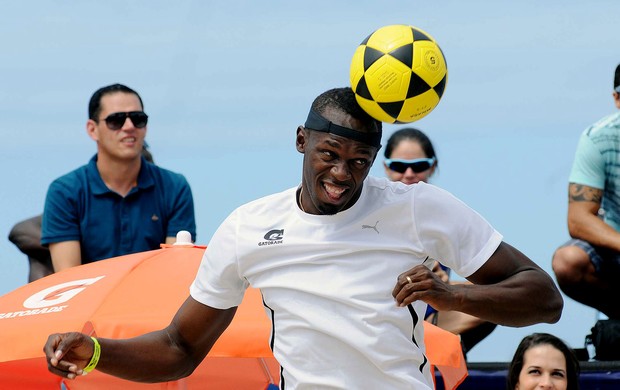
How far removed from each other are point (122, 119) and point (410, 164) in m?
1.98

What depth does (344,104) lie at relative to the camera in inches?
177

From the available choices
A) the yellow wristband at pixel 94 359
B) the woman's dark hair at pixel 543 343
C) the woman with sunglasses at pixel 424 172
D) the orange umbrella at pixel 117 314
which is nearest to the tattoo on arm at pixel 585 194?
the woman with sunglasses at pixel 424 172

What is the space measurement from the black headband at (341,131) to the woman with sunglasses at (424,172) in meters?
3.50

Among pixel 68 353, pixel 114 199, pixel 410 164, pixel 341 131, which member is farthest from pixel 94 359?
pixel 410 164

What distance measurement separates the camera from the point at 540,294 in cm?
432

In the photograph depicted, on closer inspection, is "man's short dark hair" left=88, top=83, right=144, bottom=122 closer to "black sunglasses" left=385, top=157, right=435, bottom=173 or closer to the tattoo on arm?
"black sunglasses" left=385, top=157, right=435, bottom=173

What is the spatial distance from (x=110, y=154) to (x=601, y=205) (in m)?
3.39

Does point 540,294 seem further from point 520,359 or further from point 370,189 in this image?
point 520,359

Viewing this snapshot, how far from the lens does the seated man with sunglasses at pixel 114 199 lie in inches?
308

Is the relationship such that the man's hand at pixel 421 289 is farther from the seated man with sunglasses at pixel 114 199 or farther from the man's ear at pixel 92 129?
the man's ear at pixel 92 129

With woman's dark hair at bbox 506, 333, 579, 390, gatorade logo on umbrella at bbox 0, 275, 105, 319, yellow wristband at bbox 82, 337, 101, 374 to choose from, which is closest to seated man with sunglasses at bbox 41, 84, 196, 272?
gatorade logo on umbrella at bbox 0, 275, 105, 319

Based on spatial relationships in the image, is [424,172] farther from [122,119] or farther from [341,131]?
[341,131]

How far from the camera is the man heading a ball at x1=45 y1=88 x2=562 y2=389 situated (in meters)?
4.29

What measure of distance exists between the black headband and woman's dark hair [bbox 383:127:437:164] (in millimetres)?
3607
